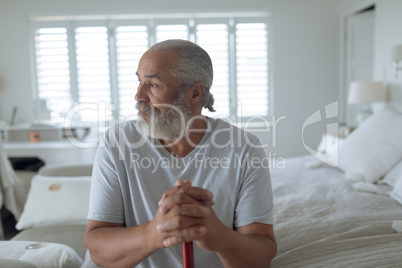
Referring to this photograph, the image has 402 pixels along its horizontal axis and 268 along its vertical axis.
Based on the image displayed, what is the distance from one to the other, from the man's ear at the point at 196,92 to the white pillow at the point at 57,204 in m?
1.11

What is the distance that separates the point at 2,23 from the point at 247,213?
15.0 feet

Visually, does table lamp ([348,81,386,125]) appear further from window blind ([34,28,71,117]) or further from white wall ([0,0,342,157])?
window blind ([34,28,71,117])

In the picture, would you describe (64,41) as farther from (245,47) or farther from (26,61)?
(245,47)

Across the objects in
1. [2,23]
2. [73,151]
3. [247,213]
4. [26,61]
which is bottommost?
[73,151]

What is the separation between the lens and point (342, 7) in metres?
4.43

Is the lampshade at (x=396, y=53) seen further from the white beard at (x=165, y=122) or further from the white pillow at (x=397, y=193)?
the white beard at (x=165, y=122)

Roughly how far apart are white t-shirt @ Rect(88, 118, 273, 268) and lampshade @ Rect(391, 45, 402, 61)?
7.53ft

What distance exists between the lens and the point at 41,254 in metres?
1.31

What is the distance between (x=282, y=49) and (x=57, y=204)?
3523 mm

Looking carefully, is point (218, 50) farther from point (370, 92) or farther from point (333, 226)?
point (333, 226)

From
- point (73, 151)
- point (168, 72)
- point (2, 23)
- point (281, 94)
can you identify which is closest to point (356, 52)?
point (281, 94)

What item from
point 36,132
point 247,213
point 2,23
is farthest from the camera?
point 2,23

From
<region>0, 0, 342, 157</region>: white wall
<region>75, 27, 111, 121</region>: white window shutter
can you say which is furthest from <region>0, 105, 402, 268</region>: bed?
<region>75, 27, 111, 121</region>: white window shutter

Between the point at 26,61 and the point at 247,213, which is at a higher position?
the point at 26,61
